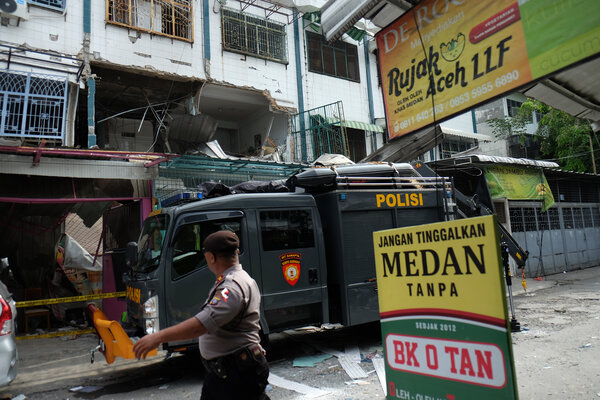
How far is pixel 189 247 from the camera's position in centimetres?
543

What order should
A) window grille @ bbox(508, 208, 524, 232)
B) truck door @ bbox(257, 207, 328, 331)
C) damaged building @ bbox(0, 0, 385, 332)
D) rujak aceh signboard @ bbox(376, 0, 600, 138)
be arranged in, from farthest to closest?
window grille @ bbox(508, 208, 524, 232), damaged building @ bbox(0, 0, 385, 332), truck door @ bbox(257, 207, 328, 331), rujak aceh signboard @ bbox(376, 0, 600, 138)

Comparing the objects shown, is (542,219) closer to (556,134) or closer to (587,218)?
(587,218)

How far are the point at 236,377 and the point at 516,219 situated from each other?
571 inches


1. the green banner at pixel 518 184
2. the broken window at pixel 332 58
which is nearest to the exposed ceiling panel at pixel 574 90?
the green banner at pixel 518 184

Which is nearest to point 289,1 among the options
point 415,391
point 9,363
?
point 9,363

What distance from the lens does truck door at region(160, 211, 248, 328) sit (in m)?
5.22

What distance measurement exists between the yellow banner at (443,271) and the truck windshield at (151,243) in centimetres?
351

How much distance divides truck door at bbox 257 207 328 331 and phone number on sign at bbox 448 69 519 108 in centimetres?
308

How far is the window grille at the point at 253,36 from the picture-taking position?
477 inches

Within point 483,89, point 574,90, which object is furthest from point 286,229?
point 574,90

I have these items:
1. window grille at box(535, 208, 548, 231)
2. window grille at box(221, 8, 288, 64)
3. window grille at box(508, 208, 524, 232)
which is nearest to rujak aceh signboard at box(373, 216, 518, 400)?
window grille at box(221, 8, 288, 64)

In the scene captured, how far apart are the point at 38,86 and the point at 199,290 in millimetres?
6645

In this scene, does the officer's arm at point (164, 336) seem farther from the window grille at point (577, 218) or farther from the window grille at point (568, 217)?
the window grille at point (577, 218)

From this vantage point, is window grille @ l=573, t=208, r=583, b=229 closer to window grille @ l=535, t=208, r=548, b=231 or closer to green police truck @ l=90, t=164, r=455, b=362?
window grille @ l=535, t=208, r=548, b=231
